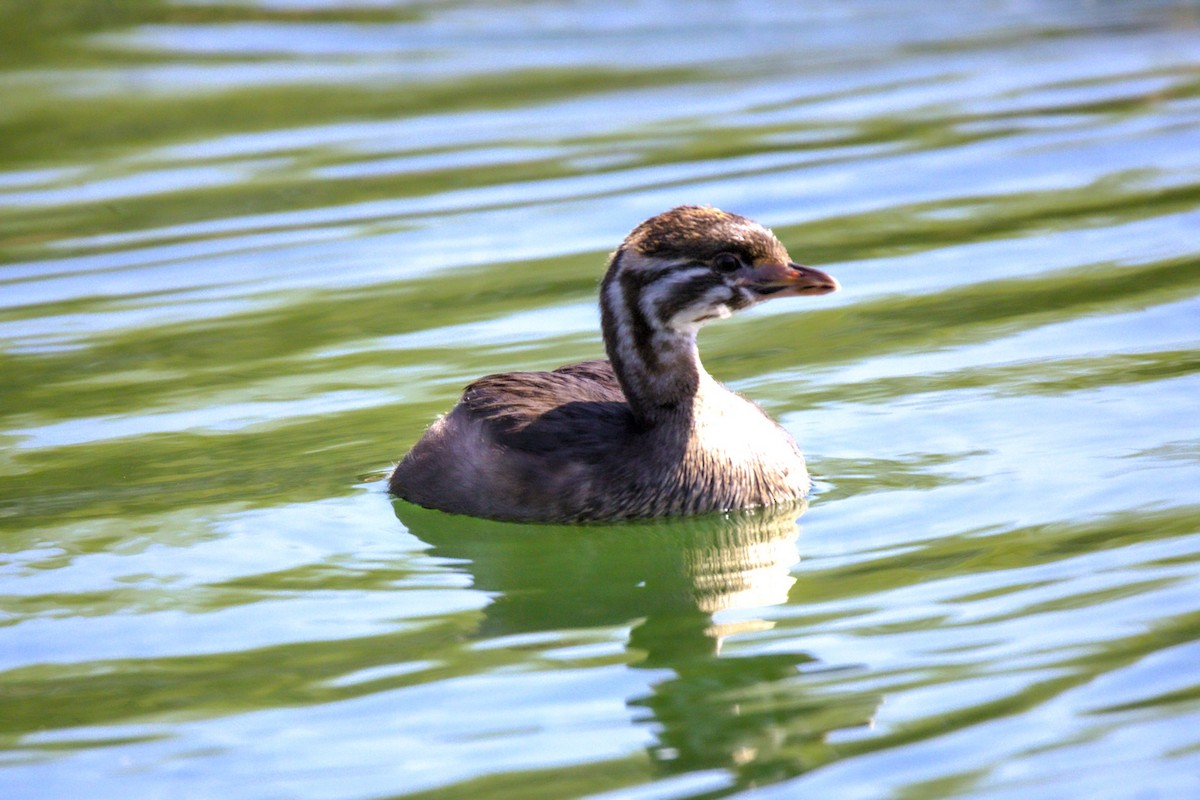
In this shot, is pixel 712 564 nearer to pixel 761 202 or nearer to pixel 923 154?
pixel 761 202

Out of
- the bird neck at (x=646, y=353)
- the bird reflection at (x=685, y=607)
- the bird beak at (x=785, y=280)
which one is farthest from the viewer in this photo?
the bird neck at (x=646, y=353)

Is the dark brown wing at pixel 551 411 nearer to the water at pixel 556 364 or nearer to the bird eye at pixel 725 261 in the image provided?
the water at pixel 556 364

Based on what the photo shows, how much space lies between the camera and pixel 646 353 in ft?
27.1

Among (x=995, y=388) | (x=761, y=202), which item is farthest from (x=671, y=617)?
(x=761, y=202)

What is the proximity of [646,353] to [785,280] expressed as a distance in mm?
696

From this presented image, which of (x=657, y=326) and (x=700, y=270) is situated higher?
(x=700, y=270)

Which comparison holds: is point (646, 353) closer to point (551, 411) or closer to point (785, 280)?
point (551, 411)

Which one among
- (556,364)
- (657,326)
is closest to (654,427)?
(657,326)

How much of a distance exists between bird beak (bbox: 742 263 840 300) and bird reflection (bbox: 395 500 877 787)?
3.17 ft

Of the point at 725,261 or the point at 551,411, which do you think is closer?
the point at 725,261

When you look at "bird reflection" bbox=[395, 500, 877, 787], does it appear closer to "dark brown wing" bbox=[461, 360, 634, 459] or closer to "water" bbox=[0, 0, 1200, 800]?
"water" bbox=[0, 0, 1200, 800]

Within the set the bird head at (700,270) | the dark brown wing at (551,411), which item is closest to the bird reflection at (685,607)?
the dark brown wing at (551,411)

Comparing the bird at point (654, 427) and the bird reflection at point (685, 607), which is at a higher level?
the bird at point (654, 427)

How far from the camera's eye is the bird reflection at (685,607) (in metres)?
5.93
